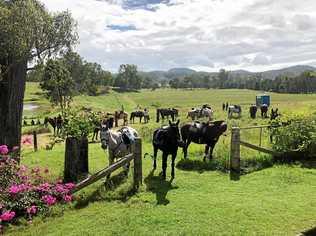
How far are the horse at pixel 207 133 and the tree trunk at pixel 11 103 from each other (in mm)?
6387

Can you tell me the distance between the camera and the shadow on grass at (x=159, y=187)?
11283 mm

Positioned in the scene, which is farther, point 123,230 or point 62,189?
point 62,189

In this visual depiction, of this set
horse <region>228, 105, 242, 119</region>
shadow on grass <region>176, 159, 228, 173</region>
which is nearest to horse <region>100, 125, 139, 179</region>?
shadow on grass <region>176, 159, 228, 173</region>

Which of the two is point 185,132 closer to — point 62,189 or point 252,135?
point 252,135

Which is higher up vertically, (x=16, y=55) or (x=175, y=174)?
(x=16, y=55)

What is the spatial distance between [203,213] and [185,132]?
23.5 ft

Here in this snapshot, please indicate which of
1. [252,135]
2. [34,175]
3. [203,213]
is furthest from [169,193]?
[252,135]

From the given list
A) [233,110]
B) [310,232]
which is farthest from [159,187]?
[233,110]

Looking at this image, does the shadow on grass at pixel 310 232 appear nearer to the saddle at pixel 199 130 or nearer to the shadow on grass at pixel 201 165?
the shadow on grass at pixel 201 165

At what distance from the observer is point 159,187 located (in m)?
12.5

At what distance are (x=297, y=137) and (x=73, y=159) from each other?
28.1 feet

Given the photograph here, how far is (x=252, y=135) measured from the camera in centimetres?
2072

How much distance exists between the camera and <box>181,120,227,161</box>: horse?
53.5 ft

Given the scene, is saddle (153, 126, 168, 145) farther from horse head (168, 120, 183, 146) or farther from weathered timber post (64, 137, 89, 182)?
weathered timber post (64, 137, 89, 182)
